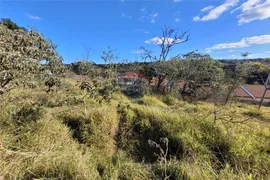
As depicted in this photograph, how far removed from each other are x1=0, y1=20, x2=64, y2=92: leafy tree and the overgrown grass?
1.18m

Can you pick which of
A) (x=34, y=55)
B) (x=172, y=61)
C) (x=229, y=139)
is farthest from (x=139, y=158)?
(x=172, y=61)

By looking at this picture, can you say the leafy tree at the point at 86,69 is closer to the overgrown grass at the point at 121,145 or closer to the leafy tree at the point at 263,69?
the overgrown grass at the point at 121,145

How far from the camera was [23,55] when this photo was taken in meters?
2.67

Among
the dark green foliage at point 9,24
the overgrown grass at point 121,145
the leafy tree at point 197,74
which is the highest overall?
the dark green foliage at point 9,24

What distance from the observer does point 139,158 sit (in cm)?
356

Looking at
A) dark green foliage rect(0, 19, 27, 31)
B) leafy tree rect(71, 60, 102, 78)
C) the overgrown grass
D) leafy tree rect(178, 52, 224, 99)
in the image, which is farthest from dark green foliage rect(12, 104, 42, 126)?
leafy tree rect(178, 52, 224, 99)

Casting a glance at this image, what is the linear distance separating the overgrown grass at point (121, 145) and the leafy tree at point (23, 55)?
46.5 inches

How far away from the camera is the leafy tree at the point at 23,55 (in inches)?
92.7

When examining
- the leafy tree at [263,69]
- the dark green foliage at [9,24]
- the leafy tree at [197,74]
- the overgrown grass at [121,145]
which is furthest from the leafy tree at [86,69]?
the leafy tree at [263,69]

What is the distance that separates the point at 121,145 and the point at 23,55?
9.71 feet

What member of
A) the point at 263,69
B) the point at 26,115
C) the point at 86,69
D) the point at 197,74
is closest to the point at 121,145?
the point at 26,115

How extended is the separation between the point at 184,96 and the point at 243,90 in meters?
10.1

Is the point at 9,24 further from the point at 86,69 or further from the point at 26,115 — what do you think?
the point at 26,115

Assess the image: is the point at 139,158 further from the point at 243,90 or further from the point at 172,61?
the point at 243,90
